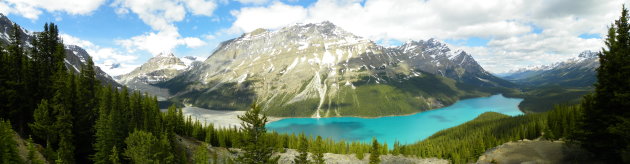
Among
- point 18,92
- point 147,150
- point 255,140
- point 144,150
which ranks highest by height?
point 18,92

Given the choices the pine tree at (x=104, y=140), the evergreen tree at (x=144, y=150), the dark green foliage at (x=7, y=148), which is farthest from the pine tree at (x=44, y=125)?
the dark green foliage at (x=7, y=148)

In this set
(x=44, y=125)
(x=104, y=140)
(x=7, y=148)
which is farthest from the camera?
(x=104, y=140)

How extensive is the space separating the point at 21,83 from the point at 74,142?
503 inches

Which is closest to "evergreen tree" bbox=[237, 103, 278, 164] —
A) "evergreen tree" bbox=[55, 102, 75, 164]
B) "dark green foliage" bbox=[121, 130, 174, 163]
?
"dark green foliage" bbox=[121, 130, 174, 163]

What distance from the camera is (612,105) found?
2955 centimetres

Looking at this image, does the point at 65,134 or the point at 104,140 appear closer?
the point at 65,134

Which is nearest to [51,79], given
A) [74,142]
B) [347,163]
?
[74,142]

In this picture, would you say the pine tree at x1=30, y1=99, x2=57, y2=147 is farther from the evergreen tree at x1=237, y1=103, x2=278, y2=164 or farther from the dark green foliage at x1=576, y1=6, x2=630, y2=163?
the dark green foliage at x1=576, y1=6, x2=630, y2=163

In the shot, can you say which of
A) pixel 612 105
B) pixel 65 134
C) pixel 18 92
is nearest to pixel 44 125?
pixel 65 134

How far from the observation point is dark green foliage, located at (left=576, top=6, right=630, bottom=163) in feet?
91.1

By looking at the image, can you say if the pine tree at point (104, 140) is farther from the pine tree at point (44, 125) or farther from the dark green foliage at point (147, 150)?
the pine tree at point (44, 125)

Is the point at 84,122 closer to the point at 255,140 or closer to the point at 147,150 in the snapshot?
the point at 147,150

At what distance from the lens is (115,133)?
4994 centimetres

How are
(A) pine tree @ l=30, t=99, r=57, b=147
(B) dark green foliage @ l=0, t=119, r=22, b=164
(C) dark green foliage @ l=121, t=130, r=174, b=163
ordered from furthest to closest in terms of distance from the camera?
(A) pine tree @ l=30, t=99, r=57, b=147
(C) dark green foliage @ l=121, t=130, r=174, b=163
(B) dark green foliage @ l=0, t=119, r=22, b=164
